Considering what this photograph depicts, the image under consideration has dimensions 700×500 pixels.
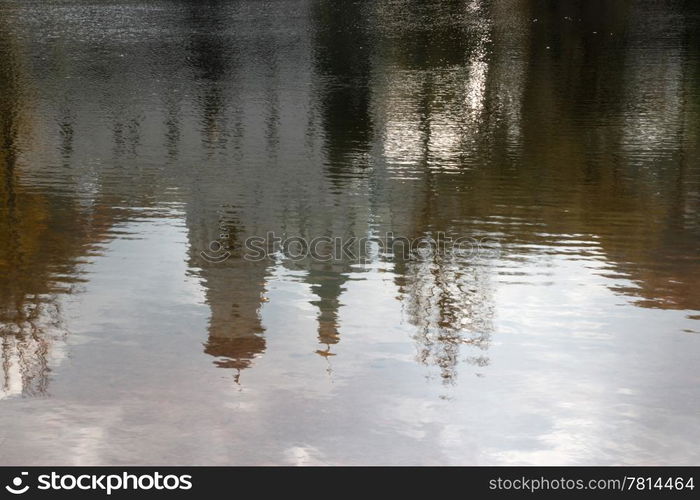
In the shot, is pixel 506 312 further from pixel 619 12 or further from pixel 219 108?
pixel 619 12

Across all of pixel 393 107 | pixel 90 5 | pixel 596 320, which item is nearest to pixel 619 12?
pixel 90 5

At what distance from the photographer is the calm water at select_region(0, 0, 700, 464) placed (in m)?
6.31

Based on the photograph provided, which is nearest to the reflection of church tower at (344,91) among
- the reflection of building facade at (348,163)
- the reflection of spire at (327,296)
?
the reflection of building facade at (348,163)

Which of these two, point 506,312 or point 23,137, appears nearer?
point 506,312

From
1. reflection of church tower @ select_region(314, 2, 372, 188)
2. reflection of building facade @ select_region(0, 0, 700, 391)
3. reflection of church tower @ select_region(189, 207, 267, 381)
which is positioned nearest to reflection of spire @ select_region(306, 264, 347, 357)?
reflection of building facade @ select_region(0, 0, 700, 391)

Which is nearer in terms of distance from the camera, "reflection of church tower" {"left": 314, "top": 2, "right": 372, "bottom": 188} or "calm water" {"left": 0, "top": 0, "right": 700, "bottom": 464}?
"calm water" {"left": 0, "top": 0, "right": 700, "bottom": 464}

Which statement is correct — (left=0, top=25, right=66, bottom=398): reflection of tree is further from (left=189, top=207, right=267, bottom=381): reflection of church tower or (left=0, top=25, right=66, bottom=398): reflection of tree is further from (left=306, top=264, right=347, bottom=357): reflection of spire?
(left=306, top=264, right=347, bottom=357): reflection of spire

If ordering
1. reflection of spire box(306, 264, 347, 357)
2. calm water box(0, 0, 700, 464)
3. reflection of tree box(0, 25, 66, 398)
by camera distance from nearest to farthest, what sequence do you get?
calm water box(0, 0, 700, 464) → reflection of tree box(0, 25, 66, 398) → reflection of spire box(306, 264, 347, 357)

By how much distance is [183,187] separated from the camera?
12562 millimetres

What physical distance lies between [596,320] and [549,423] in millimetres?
1898

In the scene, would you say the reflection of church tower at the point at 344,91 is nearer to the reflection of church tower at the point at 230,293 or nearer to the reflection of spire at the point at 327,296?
the reflection of church tower at the point at 230,293

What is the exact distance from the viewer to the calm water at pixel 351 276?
631cm

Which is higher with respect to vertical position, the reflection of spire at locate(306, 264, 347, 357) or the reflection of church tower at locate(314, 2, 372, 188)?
the reflection of church tower at locate(314, 2, 372, 188)

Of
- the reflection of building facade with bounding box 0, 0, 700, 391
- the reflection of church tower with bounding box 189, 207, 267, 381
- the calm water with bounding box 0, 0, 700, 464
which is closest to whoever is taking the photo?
the calm water with bounding box 0, 0, 700, 464
